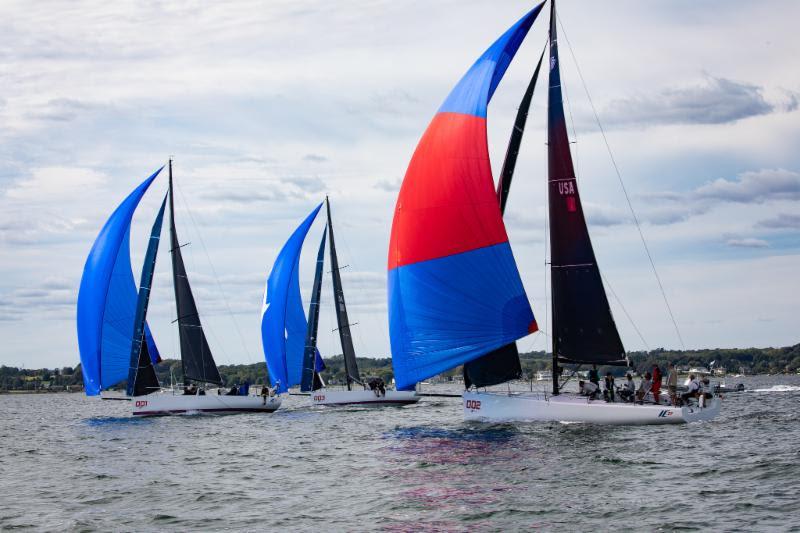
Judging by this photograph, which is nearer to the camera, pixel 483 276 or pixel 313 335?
pixel 483 276

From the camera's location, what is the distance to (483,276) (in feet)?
112

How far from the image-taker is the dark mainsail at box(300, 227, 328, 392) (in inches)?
2432

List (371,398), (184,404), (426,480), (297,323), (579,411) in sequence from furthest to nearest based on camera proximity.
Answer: (297,323)
(371,398)
(184,404)
(579,411)
(426,480)

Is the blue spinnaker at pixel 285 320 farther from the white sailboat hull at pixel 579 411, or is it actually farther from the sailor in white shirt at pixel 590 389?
the sailor in white shirt at pixel 590 389

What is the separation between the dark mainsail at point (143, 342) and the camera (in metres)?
51.7

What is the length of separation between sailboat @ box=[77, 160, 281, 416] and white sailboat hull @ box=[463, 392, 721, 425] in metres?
21.6

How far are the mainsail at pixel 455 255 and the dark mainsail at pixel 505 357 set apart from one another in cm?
168

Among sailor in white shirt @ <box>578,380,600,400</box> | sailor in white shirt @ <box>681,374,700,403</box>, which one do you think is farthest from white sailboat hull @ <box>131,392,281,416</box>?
sailor in white shirt @ <box>681,374,700,403</box>

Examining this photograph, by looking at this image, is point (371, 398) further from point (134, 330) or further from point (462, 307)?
point (462, 307)

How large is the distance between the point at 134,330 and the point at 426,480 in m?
30.6

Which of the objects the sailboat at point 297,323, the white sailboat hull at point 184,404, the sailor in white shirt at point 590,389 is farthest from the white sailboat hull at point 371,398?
the sailor in white shirt at point 590,389

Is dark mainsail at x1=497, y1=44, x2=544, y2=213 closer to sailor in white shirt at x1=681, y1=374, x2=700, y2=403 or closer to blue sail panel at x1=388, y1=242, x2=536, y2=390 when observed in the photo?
blue sail panel at x1=388, y1=242, x2=536, y2=390

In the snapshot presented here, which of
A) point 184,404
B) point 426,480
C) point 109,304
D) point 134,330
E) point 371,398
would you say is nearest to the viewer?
point 426,480

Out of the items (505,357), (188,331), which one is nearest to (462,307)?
(505,357)
